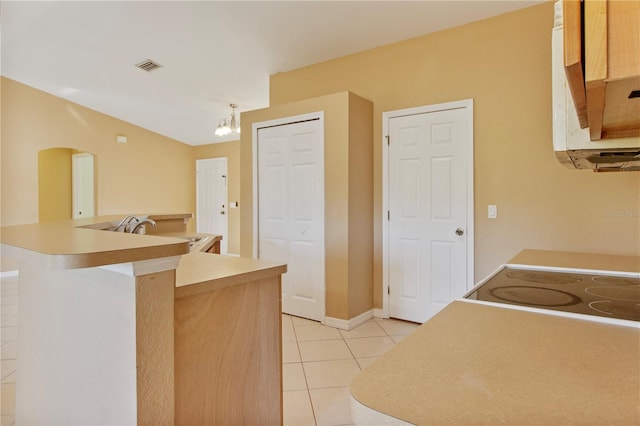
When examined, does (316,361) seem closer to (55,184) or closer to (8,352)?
(8,352)

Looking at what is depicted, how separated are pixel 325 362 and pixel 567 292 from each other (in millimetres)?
1849

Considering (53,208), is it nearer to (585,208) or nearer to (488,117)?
(488,117)

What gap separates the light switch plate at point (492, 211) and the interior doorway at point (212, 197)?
5.44 meters

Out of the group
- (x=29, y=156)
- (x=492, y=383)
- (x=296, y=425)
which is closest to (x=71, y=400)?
(x=296, y=425)

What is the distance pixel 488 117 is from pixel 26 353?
3439 millimetres

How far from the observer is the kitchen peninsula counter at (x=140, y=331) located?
0.96 m

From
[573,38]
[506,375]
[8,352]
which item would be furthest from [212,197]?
[573,38]

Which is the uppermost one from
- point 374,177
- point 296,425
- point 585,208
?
point 374,177

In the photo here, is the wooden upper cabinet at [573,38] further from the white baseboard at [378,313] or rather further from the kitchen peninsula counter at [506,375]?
the white baseboard at [378,313]

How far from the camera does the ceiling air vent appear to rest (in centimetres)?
421

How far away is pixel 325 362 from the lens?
8.71ft

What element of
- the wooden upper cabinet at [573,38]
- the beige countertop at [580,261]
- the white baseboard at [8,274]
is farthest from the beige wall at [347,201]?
the white baseboard at [8,274]

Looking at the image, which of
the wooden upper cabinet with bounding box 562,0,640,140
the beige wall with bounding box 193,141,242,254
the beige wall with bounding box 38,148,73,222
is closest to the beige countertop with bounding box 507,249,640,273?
the wooden upper cabinet with bounding box 562,0,640,140

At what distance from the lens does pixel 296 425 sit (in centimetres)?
191
